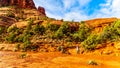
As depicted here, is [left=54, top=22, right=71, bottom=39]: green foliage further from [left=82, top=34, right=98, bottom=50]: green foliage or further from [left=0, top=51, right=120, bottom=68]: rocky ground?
[left=0, top=51, right=120, bottom=68]: rocky ground

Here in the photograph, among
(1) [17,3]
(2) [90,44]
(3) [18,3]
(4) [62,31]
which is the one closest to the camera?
(2) [90,44]

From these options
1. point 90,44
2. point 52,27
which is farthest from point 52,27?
point 90,44

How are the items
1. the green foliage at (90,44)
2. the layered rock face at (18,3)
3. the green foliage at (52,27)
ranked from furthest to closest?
the layered rock face at (18,3)
the green foliage at (52,27)
the green foliage at (90,44)

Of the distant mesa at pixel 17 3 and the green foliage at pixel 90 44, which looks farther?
the distant mesa at pixel 17 3

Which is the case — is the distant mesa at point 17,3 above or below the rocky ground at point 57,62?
above

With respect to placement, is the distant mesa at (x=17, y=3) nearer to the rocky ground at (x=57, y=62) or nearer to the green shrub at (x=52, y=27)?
the green shrub at (x=52, y=27)

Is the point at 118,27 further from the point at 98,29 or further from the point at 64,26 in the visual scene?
the point at 64,26

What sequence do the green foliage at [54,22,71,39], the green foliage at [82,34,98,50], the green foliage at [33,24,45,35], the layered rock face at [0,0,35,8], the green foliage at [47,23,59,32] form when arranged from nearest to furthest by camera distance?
1. the green foliage at [82,34,98,50]
2. the green foliage at [54,22,71,39]
3. the green foliage at [47,23,59,32]
4. the green foliage at [33,24,45,35]
5. the layered rock face at [0,0,35,8]

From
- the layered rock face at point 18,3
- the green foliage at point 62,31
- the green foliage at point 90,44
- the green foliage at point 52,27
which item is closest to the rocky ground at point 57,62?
the green foliage at point 90,44

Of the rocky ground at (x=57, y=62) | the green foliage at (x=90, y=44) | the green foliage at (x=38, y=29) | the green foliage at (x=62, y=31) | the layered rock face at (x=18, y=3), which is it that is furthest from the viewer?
the layered rock face at (x=18, y=3)

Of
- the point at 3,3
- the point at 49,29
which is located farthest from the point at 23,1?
the point at 49,29

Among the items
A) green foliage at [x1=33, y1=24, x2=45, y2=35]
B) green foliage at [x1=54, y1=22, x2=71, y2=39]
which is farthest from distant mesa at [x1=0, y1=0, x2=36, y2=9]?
green foliage at [x1=54, y1=22, x2=71, y2=39]

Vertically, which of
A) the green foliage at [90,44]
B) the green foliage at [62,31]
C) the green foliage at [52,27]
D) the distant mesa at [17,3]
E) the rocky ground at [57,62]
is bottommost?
the rocky ground at [57,62]

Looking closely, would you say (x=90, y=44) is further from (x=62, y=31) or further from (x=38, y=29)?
(x=38, y=29)
